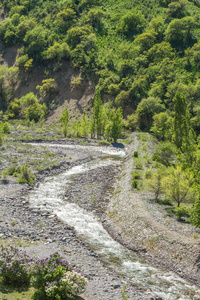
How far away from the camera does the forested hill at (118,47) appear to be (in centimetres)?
9406

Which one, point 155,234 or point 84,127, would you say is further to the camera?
point 84,127

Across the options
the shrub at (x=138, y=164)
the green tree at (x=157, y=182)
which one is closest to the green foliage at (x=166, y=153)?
the shrub at (x=138, y=164)

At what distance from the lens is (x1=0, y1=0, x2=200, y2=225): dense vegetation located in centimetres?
8553

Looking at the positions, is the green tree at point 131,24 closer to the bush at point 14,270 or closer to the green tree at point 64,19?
the green tree at point 64,19

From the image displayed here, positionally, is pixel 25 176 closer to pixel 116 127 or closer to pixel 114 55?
pixel 116 127

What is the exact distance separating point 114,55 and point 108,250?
10072 centimetres

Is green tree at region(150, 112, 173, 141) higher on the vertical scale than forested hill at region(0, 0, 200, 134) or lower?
lower

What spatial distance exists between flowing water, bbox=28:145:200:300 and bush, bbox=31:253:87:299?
5.48 m

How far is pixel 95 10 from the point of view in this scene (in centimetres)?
13462

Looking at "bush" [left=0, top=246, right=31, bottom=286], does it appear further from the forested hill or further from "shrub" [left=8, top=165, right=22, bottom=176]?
the forested hill

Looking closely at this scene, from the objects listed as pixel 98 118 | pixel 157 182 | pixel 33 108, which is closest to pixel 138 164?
pixel 157 182

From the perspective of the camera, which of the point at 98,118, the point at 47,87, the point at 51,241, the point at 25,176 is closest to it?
the point at 51,241

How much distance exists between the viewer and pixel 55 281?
51.0 ft

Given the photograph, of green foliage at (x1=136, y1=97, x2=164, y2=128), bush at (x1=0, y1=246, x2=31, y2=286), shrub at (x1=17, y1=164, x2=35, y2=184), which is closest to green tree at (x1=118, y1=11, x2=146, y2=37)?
green foliage at (x1=136, y1=97, x2=164, y2=128)
